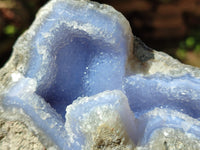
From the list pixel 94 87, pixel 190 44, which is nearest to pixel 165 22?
pixel 190 44

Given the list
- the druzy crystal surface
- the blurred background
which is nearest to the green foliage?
the blurred background

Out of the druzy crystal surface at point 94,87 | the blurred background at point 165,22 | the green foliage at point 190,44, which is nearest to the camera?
the druzy crystal surface at point 94,87

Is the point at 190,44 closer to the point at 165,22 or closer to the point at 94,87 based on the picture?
the point at 165,22

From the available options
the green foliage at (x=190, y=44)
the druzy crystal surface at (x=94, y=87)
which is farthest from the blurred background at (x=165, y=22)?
the druzy crystal surface at (x=94, y=87)

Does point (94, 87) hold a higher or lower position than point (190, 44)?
higher

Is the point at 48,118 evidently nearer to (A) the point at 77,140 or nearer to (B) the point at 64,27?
(A) the point at 77,140

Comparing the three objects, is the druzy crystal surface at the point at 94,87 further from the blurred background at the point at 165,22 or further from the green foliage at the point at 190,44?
the green foliage at the point at 190,44
